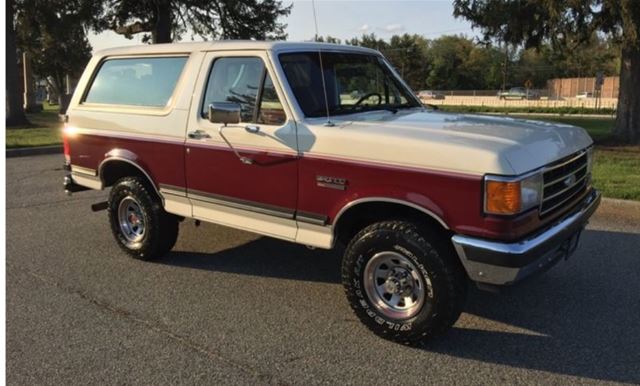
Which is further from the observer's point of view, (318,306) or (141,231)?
(141,231)

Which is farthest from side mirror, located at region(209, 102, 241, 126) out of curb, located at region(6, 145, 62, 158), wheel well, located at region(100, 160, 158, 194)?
curb, located at region(6, 145, 62, 158)

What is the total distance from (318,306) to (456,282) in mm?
1240

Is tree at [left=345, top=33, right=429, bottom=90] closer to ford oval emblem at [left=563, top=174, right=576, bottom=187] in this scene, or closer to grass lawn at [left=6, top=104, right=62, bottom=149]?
grass lawn at [left=6, top=104, right=62, bottom=149]

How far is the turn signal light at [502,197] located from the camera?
11.5 ft

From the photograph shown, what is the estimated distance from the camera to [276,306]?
15.2ft

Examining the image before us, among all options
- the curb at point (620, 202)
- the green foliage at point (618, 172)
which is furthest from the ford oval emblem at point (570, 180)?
the green foliage at point (618, 172)

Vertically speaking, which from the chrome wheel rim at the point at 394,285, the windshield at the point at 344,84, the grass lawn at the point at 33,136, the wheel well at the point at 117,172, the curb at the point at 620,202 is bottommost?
the curb at the point at 620,202

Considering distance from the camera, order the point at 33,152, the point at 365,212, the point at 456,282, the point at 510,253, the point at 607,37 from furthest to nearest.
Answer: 1. the point at 33,152
2. the point at 607,37
3. the point at 365,212
4. the point at 456,282
5. the point at 510,253

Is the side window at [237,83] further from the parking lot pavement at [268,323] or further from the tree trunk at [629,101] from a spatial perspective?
the tree trunk at [629,101]

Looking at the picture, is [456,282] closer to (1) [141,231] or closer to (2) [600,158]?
(1) [141,231]

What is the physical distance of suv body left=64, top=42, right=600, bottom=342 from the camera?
12.1ft

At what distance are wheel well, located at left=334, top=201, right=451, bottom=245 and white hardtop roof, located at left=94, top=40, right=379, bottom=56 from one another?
144 centimetres

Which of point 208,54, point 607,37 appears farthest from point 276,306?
point 607,37

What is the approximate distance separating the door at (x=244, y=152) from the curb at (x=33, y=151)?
1084 centimetres
